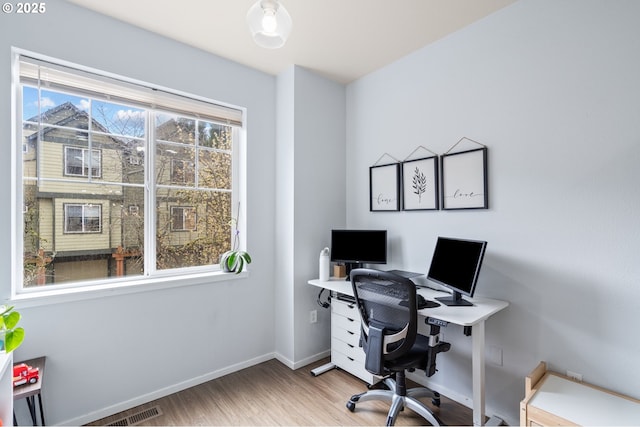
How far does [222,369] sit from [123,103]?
229cm

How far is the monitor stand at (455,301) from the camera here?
6.68 ft

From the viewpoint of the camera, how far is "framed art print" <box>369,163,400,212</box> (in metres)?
2.79

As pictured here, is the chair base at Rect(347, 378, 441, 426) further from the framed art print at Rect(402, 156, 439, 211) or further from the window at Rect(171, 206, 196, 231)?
the window at Rect(171, 206, 196, 231)

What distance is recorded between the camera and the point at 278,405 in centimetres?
228

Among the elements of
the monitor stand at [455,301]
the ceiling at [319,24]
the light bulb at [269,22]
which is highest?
the ceiling at [319,24]

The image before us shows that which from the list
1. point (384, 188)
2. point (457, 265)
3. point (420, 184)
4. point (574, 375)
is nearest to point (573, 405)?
point (574, 375)

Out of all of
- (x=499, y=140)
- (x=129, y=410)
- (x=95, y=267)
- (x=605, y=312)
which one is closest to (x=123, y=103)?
(x=95, y=267)

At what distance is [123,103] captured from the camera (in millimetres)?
2311

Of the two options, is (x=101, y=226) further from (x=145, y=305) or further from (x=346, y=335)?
(x=346, y=335)

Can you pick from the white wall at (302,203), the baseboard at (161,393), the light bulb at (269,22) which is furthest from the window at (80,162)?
the light bulb at (269,22)

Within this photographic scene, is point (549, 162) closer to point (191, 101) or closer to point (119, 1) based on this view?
point (191, 101)

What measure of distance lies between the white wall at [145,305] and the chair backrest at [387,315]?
4.27 ft

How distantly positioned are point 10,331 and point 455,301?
2458mm

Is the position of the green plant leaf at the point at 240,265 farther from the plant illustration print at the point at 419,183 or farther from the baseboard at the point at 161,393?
the plant illustration print at the point at 419,183
